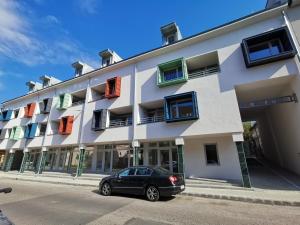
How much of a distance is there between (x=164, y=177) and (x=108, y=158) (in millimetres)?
11877

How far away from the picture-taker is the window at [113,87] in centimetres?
1711

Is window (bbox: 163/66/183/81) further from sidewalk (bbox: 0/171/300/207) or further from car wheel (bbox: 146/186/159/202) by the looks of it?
car wheel (bbox: 146/186/159/202)

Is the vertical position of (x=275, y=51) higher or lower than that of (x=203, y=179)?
higher

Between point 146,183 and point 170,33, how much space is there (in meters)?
15.0

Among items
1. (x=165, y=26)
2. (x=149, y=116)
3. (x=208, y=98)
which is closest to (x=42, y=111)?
(x=149, y=116)

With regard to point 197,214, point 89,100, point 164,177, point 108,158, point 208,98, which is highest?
point 89,100

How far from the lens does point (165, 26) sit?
17.6 m

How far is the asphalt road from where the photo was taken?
5641mm

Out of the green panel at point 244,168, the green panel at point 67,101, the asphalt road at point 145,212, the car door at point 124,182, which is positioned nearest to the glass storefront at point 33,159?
the green panel at point 67,101

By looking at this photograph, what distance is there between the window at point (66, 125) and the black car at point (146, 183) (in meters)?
11.2

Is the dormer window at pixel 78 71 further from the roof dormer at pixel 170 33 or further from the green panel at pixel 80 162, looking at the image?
the roof dormer at pixel 170 33

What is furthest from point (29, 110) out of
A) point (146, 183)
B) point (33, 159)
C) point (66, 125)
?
point (146, 183)

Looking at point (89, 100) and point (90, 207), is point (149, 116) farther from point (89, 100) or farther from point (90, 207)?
point (90, 207)

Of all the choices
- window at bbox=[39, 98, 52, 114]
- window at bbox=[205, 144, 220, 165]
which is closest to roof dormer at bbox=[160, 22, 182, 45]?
window at bbox=[205, 144, 220, 165]
